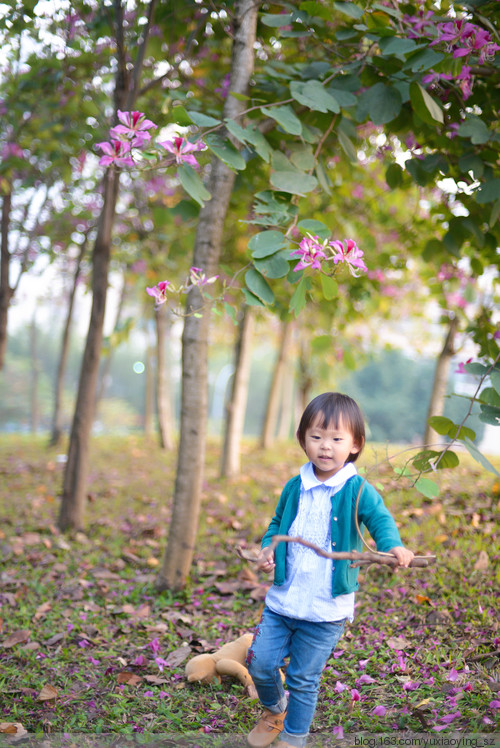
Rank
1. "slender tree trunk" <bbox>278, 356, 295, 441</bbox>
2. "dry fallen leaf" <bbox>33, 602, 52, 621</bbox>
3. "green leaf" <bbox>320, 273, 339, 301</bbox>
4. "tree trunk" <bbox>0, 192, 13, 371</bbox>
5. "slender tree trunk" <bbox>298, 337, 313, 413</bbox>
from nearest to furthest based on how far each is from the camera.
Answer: "green leaf" <bbox>320, 273, 339, 301</bbox>
"dry fallen leaf" <bbox>33, 602, 52, 621</bbox>
"tree trunk" <bbox>0, 192, 13, 371</bbox>
"slender tree trunk" <bbox>298, 337, 313, 413</bbox>
"slender tree trunk" <bbox>278, 356, 295, 441</bbox>

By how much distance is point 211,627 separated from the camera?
9.41 ft

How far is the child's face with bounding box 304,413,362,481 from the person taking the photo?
1951 millimetres

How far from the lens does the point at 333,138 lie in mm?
3361

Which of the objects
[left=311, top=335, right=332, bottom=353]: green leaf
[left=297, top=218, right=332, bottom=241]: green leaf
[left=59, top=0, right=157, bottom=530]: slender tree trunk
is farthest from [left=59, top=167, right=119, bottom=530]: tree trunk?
[left=297, top=218, right=332, bottom=241]: green leaf

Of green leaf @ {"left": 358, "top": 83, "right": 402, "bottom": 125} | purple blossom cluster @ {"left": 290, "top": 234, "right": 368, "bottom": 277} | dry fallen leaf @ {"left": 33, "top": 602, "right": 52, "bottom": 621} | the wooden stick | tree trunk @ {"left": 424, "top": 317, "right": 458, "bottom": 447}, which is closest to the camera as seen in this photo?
the wooden stick

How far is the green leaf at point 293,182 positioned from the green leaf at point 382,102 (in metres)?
0.44

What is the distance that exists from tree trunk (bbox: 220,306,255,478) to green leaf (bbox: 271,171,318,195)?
400 cm

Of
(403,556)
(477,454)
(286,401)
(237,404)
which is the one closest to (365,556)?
(403,556)

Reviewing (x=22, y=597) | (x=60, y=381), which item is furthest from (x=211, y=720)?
(x=60, y=381)

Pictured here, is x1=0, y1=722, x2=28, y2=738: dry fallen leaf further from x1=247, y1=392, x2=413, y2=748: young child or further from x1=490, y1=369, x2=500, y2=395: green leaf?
x1=490, y1=369, x2=500, y2=395: green leaf

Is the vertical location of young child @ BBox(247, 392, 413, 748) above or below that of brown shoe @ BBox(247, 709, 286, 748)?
above

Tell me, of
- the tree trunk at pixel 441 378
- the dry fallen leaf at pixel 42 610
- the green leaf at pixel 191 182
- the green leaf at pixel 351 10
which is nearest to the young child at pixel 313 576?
the green leaf at pixel 191 182

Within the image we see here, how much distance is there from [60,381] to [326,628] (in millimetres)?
7888

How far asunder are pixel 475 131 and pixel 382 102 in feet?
1.50
